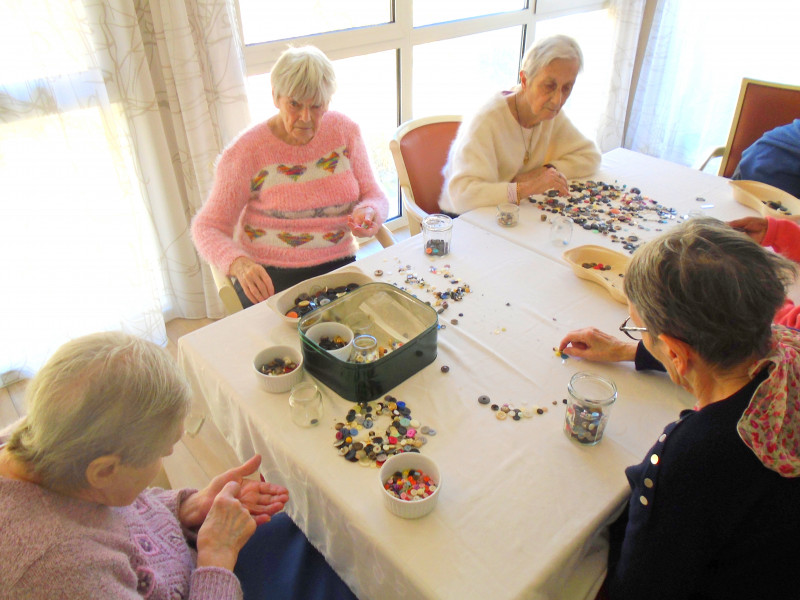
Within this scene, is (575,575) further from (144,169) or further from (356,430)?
(144,169)

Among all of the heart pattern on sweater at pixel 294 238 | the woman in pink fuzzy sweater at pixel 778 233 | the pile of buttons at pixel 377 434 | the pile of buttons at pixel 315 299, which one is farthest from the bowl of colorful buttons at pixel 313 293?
the woman in pink fuzzy sweater at pixel 778 233

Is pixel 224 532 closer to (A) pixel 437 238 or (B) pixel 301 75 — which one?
(A) pixel 437 238

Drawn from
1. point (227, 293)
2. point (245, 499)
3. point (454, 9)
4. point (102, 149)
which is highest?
point (454, 9)

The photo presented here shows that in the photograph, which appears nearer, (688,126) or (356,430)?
(356,430)

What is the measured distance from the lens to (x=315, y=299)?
1533 millimetres

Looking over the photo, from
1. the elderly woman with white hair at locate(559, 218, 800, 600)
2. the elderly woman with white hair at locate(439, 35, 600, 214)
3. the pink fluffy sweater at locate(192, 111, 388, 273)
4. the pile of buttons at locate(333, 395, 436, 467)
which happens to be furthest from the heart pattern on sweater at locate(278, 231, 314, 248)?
the elderly woman with white hair at locate(559, 218, 800, 600)

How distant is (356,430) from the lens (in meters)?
1.17

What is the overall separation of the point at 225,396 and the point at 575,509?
819 millimetres

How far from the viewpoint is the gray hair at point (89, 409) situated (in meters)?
0.85

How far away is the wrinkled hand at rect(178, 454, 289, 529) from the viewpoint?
1188 mm

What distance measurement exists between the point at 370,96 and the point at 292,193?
154 centimetres

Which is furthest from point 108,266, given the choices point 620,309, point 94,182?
point 620,309

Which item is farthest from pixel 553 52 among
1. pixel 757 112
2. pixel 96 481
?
pixel 96 481

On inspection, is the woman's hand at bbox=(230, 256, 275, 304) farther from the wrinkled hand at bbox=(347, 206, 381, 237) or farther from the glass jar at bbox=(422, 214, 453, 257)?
the glass jar at bbox=(422, 214, 453, 257)
